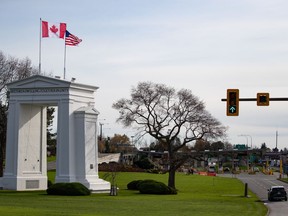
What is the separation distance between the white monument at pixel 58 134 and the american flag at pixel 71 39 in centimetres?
379

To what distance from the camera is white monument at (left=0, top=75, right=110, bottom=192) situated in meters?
53.6

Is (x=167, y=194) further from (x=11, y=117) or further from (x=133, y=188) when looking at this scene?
(x=11, y=117)

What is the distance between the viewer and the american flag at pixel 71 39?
5575 cm

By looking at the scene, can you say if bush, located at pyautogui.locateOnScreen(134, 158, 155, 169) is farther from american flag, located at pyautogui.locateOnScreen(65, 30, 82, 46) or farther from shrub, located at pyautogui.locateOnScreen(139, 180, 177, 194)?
american flag, located at pyautogui.locateOnScreen(65, 30, 82, 46)

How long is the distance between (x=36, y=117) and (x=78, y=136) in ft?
18.2

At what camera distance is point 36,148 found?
189ft

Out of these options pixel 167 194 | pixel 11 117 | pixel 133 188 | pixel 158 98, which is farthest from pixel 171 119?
pixel 11 117

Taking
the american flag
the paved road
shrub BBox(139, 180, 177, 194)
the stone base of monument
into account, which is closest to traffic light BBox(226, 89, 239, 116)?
the paved road

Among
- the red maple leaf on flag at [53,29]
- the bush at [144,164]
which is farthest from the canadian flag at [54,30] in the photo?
the bush at [144,164]

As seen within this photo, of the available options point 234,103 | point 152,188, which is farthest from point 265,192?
point 234,103

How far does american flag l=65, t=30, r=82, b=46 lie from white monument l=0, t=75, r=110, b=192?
379cm

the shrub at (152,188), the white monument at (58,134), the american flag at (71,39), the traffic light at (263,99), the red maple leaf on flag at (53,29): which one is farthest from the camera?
the red maple leaf on flag at (53,29)

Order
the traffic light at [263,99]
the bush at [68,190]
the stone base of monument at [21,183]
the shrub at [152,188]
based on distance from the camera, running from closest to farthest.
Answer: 1. the traffic light at [263,99]
2. the bush at [68,190]
3. the shrub at [152,188]
4. the stone base of monument at [21,183]

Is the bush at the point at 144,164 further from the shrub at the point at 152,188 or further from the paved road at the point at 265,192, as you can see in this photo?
the shrub at the point at 152,188
